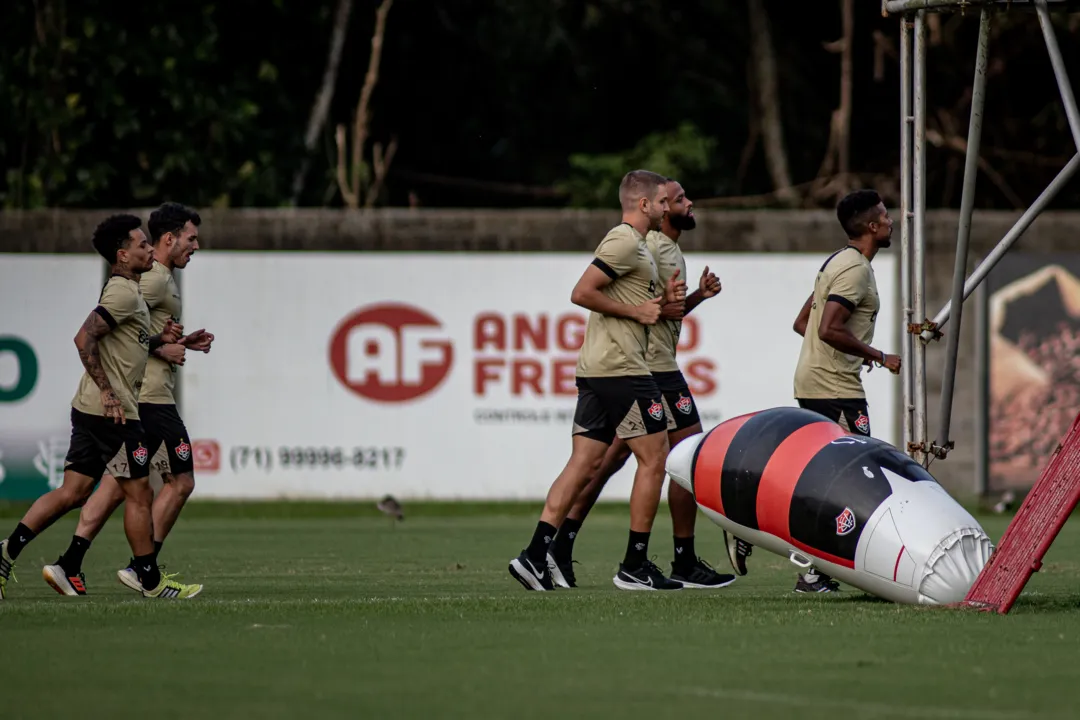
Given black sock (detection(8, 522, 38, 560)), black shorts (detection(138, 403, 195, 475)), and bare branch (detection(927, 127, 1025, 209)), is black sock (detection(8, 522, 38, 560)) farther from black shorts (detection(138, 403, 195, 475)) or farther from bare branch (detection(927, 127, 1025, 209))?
bare branch (detection(927, 127, 1025, 209))

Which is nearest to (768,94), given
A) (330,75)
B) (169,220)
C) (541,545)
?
(330,75)

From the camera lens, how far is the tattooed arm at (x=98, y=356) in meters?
9.96

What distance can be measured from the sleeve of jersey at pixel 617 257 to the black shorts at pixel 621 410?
56 cm

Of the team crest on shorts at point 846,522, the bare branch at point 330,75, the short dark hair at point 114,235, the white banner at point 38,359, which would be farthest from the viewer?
the bare branch at point 330,75

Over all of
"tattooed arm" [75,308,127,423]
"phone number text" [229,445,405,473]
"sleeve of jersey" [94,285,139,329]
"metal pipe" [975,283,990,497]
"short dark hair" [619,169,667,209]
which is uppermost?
"short dark hair" [619,169,667,209]

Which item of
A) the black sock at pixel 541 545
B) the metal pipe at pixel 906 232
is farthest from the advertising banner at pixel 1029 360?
the black sock at pixel 541 545

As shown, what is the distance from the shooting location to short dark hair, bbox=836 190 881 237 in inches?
421

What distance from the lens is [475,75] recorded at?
Answer: 31.4 m

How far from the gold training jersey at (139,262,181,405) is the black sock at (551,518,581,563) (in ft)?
7.69

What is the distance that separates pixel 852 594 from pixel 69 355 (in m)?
10.8

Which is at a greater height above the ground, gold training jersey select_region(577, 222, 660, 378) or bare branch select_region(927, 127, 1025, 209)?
bare branch select_region(927, 127, 1025, 209)

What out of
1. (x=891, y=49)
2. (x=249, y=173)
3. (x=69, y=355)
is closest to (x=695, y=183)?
(x=891, y=49)

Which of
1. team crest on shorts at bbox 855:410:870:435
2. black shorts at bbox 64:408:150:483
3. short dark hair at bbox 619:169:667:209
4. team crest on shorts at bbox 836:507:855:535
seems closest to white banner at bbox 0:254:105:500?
black shorts at bbox 64:408:150:483

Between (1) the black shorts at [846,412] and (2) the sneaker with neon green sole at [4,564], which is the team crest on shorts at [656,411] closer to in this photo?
(1) the black shorts at [846,412]
